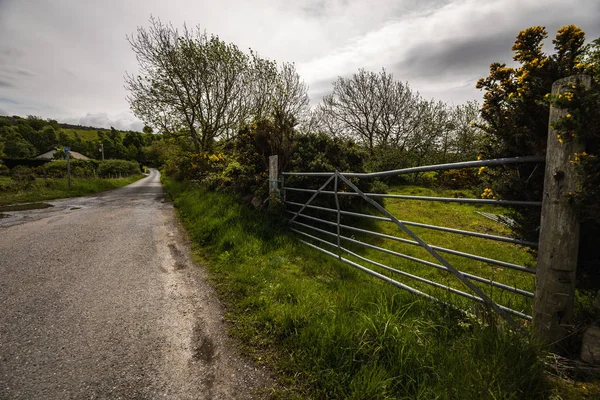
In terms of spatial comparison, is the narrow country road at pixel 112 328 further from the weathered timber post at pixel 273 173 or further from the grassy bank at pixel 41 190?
the grassy bank at pixel 41 190

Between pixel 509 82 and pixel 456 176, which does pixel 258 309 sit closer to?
pixel 509 82

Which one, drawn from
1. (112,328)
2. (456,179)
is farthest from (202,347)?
(456,179)

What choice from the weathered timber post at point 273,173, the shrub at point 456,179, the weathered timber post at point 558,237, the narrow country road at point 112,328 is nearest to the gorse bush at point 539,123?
the weathered timber post at point 558,237

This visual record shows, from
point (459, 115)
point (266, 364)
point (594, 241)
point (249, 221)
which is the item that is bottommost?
point (266, 364)

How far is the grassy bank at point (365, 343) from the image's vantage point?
1.59 m

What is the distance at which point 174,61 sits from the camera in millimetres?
15188

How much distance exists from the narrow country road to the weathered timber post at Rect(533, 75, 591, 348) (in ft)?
7.29

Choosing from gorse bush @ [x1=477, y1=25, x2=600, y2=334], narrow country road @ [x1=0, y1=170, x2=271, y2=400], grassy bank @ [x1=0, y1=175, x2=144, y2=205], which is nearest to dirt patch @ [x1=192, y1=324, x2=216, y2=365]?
narrow country road @ [x1=0, y1=170, x2=271, y2=400]

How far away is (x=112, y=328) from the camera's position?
8.09 ft

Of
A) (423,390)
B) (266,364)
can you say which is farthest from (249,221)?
(423,390)

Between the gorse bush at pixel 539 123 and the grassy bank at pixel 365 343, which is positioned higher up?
the gorse bush at pixel 539 123

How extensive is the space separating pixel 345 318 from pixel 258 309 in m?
1.07

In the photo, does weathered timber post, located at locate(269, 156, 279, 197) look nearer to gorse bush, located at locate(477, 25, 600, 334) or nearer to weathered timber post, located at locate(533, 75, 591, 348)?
gorse bush, located at locate(477, 25, 600, 334)

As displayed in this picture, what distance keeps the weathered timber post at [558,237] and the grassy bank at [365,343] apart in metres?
0.32
